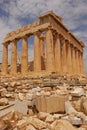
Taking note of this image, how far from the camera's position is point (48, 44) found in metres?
29.3

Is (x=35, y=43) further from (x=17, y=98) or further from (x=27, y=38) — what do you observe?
(x=17, y=98)

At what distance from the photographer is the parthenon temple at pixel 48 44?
97.6ft

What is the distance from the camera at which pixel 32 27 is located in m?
32.6

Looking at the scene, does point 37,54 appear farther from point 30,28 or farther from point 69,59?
point 69,59

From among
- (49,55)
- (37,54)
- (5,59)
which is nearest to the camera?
(49,55)

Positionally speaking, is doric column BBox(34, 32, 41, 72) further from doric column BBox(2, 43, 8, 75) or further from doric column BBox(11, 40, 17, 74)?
doric column BBox(2, 43, 8, 75)

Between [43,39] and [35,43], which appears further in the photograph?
[43,39]

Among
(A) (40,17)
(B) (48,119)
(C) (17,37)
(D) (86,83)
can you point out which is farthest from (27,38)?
(B) (48,119)

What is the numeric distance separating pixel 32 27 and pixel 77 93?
2460cm

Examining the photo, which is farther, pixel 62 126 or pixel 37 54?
pixel 37 54

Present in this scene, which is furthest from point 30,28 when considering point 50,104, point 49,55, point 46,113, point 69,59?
point 46,113

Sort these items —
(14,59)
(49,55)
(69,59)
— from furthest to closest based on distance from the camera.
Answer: (69,59) → (14,59) → (49,55)

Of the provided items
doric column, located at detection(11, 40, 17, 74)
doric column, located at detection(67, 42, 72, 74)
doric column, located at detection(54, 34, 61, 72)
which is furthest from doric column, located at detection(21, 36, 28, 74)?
doric column, located at detection(67, 42, 72, 74)

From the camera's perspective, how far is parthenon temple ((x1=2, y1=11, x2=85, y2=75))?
29.7 metres
